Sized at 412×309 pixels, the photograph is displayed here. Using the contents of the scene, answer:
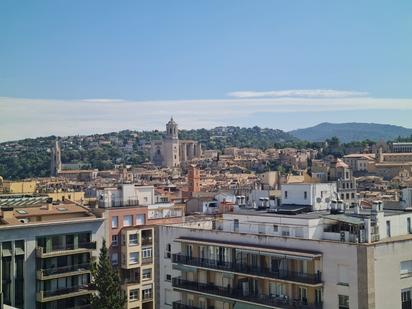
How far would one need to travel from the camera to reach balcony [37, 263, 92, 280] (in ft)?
141

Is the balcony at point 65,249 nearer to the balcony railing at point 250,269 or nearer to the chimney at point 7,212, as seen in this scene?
the chimney at point 7,212

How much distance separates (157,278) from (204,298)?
551cm

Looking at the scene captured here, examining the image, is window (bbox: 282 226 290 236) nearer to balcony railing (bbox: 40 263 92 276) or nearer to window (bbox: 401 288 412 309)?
window (bbox: 401 288 412 309)

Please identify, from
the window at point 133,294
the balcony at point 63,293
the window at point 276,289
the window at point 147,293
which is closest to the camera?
the window at point 276,289

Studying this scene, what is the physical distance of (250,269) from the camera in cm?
3177

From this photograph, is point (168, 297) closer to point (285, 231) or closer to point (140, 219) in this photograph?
point (285, 231)

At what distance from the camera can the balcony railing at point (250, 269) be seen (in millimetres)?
28875

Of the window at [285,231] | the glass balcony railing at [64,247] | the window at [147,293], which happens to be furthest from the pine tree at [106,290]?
the window at [285,231]

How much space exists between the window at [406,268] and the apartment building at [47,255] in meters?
24.0

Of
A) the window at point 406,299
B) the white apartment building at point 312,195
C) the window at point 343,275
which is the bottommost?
the window at point 406,299

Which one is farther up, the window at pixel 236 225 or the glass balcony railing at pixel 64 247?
the window at pixel 236 225

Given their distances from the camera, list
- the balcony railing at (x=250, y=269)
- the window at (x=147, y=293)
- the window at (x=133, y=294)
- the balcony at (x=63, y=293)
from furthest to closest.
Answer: the window at (x=147, y=293) < the window at (x=133, y=294) < the balcony at (x=63, y=293) < the balcony railing at (x=250, y=269)

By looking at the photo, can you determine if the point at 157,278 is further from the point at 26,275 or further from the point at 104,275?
the point at 26,275

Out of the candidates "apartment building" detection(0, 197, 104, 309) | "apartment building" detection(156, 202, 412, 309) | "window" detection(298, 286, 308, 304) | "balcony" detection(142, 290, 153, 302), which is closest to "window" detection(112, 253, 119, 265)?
"apartment building" detection(0, 197, 104, 309)
